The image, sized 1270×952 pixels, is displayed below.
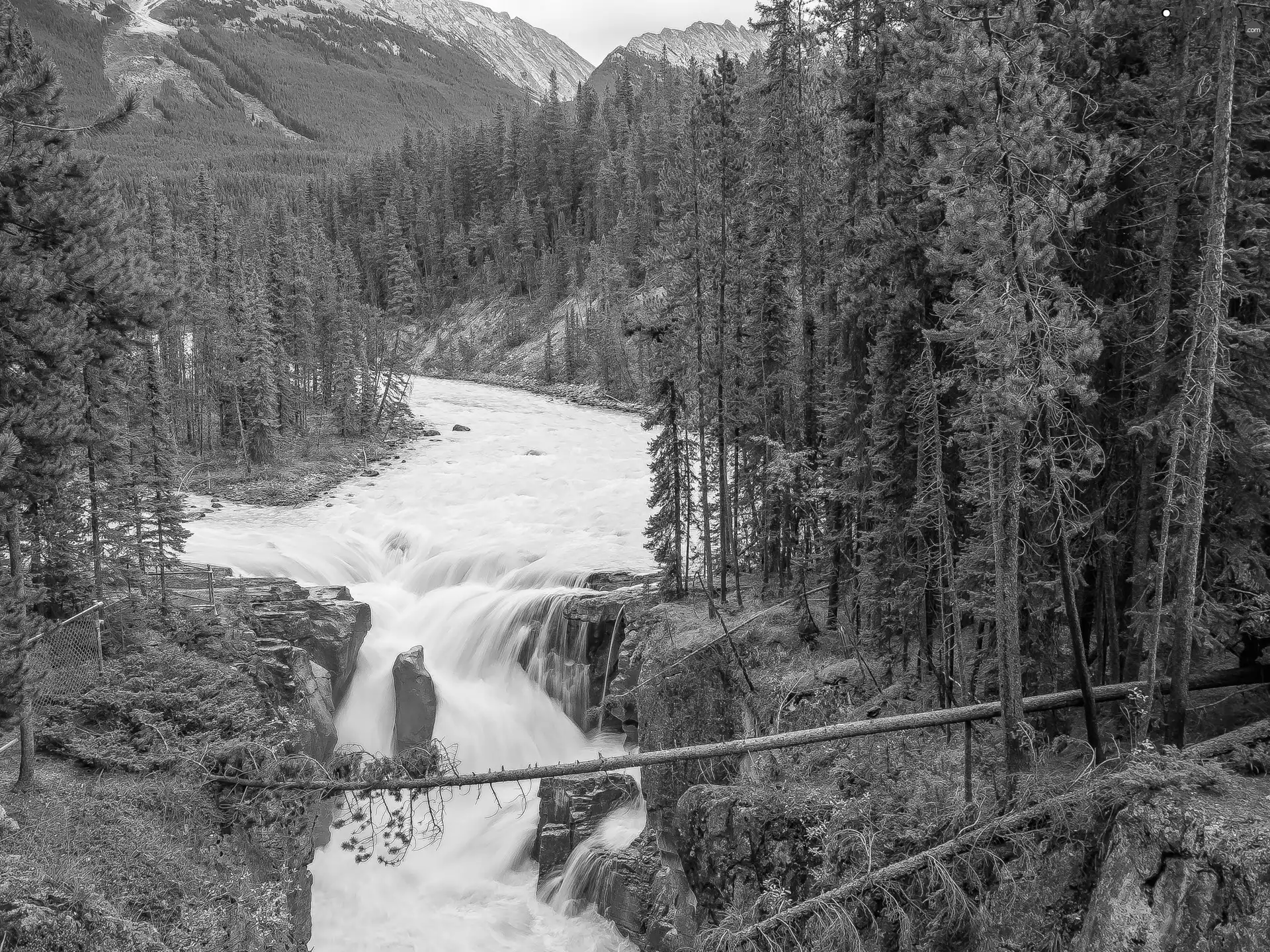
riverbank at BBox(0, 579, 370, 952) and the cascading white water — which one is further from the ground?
riverbank at BBox(0, 579, 370, 952)

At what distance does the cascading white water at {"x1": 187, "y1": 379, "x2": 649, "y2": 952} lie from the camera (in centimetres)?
2031

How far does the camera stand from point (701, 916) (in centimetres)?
1591

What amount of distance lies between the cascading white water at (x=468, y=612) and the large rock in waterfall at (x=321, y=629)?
0.85 m

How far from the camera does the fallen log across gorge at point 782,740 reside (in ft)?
41.8

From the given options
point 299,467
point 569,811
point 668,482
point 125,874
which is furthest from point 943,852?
point 299,467

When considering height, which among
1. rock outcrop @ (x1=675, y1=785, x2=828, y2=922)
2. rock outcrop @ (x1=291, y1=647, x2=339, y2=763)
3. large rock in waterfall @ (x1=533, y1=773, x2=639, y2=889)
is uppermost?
rock outcrop @ (x1=675, y1=785, x2=828, y2=922)

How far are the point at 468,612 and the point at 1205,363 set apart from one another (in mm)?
24720

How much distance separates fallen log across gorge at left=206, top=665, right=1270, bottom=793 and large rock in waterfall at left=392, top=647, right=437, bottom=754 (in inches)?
463

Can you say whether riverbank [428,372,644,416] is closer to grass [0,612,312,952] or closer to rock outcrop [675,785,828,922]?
grass [0,612,312,952]

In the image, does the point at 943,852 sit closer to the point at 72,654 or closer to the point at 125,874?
the point at 125,874

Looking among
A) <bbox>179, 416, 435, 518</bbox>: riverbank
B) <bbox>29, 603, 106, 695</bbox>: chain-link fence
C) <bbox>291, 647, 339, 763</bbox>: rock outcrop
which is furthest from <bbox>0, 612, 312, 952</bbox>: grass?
<bbox>179, 416, 435, 518</bbox>: riverbank

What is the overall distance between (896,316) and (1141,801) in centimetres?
967

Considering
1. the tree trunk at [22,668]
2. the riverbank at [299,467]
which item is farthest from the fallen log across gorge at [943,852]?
the riverbank at [299,467]

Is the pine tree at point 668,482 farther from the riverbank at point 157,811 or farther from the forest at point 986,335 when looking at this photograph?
the riverbank at point 157,811
